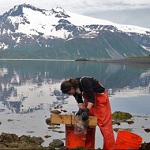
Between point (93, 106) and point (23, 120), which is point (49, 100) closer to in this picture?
point (23, 120)

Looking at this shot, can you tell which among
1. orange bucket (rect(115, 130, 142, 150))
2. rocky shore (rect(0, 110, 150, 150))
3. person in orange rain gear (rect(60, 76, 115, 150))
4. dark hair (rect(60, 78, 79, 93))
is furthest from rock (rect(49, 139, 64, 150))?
dark hair (rect(60, 78, 79, 93))

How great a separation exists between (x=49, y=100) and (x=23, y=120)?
13.5 meters

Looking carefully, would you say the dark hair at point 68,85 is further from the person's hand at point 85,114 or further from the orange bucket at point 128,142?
the orange bucket at point 128,142

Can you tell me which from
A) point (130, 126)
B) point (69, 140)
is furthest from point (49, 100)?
point (69, 140)

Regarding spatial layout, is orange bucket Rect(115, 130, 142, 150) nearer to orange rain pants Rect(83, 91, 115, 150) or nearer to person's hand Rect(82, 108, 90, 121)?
orange rain pants Rect(83, 91, 115, 150)

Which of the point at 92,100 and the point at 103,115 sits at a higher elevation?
the point at 92,100

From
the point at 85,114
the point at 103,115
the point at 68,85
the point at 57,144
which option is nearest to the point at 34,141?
the point at 57,144

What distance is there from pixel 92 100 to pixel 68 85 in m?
1.01

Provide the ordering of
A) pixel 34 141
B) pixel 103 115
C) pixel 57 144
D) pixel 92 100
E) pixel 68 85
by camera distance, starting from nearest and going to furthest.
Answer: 1. pixel 68 85
2. pixel 92 100
3. pixel 103 115
4. pixel 57 144
5. pixel 34 141

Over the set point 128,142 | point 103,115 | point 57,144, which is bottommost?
point 57,144

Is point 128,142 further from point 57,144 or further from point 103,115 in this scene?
point 57,144

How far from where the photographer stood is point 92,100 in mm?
12133

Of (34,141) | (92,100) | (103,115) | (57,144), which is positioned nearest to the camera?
(92,100)

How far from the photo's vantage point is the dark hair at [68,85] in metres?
11.8
